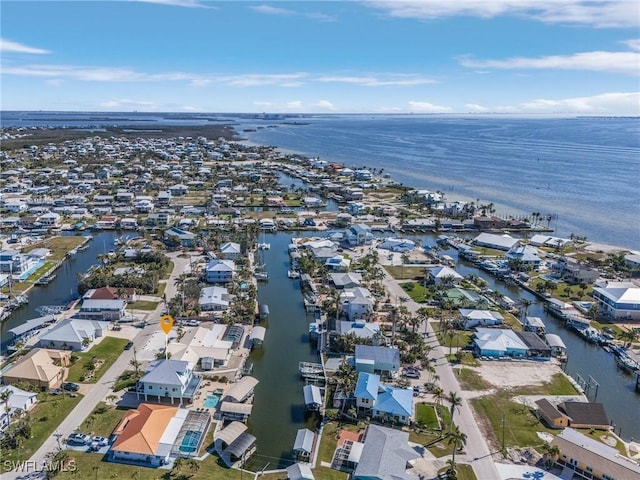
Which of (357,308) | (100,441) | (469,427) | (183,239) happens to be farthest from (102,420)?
(183,239)

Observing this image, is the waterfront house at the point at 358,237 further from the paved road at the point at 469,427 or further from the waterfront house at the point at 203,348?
the waterfront house at the point at 203,348

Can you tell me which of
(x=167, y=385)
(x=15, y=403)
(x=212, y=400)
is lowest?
(x=212, y=400)

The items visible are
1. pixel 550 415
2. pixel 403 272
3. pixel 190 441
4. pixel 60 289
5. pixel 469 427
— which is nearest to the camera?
pixel 190 441

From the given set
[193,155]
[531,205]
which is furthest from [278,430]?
[193,155]

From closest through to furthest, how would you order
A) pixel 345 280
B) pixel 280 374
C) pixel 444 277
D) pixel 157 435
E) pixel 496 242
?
pixel 157 435 < pixel 280 374 < pixel 345 280 < pixel 444 277 < pixel 496 242

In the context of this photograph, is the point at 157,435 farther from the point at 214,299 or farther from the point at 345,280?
the point at 345,280

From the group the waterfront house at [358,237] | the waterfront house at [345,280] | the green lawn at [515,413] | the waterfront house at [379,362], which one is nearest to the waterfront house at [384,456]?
the green lawn at [515,413]
